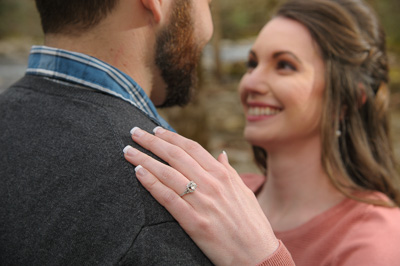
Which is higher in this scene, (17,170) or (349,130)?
(17,170)

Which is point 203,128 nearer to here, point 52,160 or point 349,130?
point 349,130

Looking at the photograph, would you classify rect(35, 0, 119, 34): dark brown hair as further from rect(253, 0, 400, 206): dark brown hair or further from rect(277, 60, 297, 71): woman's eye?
rect(253, 0, 400, 206): dark brown hair

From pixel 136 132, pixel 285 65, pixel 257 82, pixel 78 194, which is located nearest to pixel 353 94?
pixel 285 65

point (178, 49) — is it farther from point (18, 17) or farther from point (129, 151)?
point (18, 17)

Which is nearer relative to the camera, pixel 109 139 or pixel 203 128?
pixel 109 139

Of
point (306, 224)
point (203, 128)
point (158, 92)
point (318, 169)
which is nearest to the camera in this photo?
point (158, 92)

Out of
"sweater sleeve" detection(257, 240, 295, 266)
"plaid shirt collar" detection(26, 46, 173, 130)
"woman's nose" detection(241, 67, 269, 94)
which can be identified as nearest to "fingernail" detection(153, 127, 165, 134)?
"plaid shirt collar" detection(26, 46, 173, 130)

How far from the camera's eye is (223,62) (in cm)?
1591

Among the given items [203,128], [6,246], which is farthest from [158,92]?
[203,128]

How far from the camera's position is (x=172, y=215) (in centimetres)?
114

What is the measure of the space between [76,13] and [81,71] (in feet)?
0.62

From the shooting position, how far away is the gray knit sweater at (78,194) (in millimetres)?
1057

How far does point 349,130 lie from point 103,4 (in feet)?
5.54

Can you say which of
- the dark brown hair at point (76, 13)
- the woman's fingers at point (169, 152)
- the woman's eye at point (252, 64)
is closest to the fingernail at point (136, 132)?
the woman's fingers at point (169, 152)
